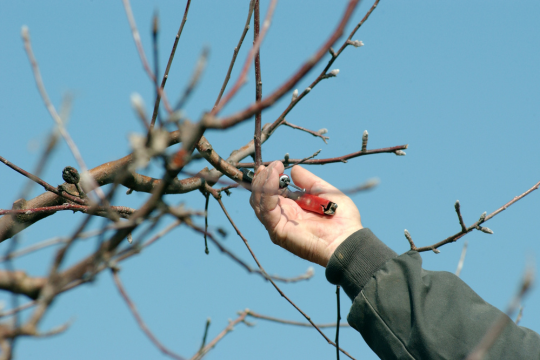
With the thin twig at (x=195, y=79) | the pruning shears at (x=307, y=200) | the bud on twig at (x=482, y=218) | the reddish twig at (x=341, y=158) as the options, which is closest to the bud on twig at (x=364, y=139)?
the reddish twig at (x=341, y=158)

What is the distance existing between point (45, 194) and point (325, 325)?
5.01 feet

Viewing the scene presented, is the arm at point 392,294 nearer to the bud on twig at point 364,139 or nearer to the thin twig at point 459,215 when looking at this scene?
the thin twig at point 459,215

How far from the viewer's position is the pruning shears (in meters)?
2.14

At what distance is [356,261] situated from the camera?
191cm

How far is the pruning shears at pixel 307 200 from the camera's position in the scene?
7.02 feet

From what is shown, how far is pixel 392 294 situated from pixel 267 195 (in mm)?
659

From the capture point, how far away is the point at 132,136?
651 mm

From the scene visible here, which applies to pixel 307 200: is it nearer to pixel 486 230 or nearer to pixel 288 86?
pixel 486 230

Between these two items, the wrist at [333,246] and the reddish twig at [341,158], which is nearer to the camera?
the reddish twig at [341,158]

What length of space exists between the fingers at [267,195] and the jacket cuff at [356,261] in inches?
14.2

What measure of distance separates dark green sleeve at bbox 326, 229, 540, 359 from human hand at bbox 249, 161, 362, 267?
0.20 m

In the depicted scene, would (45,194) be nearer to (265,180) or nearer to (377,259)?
(265,180)

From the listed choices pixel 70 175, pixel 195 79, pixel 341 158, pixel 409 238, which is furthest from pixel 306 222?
pixel 195 79

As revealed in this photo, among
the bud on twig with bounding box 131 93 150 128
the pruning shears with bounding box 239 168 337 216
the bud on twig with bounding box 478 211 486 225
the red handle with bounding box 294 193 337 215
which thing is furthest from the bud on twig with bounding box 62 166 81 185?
the bud on twig with bounding box 478 211 486 225
